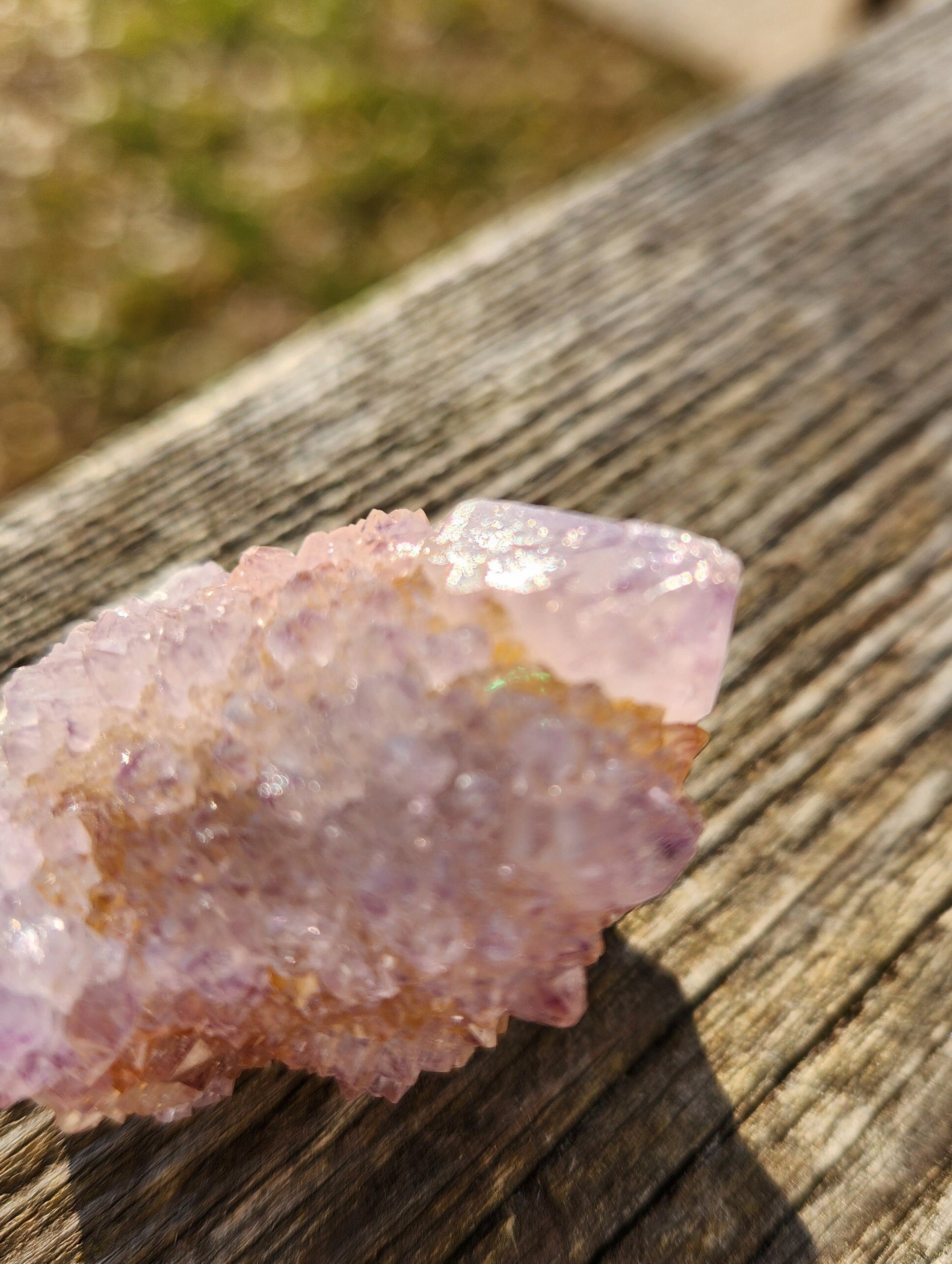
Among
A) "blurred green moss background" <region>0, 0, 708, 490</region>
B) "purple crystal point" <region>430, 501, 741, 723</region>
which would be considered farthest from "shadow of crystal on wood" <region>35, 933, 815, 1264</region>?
"blurred green moss background" <region>0, 0, 708, 490</region>

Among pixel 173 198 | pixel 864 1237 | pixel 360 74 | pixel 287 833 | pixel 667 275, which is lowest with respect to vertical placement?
pixel 173 198

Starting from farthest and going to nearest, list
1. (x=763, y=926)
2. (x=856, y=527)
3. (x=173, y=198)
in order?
(x=173, y=198), (x=856, y=527), (x=763, y=926)

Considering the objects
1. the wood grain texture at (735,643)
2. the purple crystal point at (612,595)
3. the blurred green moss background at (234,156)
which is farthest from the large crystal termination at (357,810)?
the blurred green moss background at (234,156)

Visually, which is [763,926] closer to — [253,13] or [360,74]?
[360,74]

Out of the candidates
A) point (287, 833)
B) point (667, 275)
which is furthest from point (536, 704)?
point (667, 275)

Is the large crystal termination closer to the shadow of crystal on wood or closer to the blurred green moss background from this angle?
the shadow of crystal on wood

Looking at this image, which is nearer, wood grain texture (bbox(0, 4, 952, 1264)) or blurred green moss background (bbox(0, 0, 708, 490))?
wood grain texture (bbox(0, 4, 952, 1264))

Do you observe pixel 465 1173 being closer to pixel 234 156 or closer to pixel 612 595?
pixel 612 595

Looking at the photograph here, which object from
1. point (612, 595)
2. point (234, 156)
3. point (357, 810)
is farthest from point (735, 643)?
point (234, 156)
